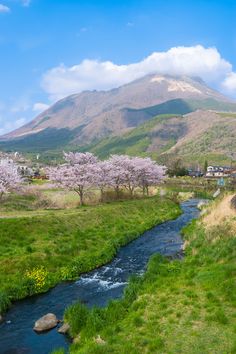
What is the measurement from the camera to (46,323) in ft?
76.4

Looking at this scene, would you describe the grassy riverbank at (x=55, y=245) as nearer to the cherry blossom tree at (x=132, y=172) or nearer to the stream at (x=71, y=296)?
the stream at (x=71, y=296)

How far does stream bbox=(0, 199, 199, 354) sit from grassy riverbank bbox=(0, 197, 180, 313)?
114 centimetres

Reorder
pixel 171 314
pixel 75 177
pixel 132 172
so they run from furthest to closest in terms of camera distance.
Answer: pixel 132 172 < pixel 75 177 < pixel 171 314

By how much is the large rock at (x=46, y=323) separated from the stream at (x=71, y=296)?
0.40m

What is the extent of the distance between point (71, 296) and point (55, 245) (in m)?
11.6

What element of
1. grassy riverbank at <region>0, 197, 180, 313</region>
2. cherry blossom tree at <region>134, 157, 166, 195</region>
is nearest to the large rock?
grassy riverbank at <region>0, 197, 180, 313</region>

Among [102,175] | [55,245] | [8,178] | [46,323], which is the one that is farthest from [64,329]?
[102,175]

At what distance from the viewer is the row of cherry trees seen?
72.8 meters

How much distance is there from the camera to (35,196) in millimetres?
74250

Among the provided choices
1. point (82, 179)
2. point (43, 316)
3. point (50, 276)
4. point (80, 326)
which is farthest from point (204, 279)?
point (82, 179)

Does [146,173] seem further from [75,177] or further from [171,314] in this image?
[171,314]

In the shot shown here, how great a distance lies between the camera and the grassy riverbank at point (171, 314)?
1805cm

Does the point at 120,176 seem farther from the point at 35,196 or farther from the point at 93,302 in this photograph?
the point at 93,302

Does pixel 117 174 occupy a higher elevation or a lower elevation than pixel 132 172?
lower
